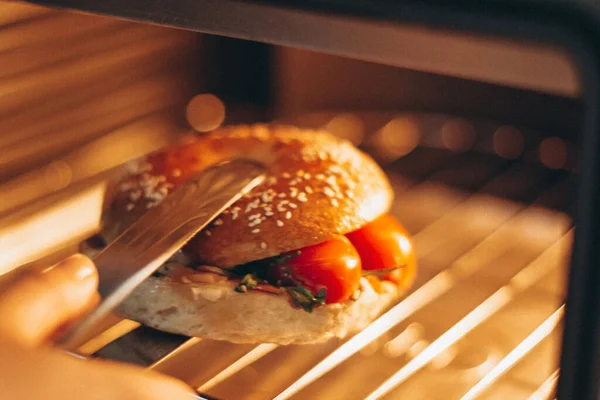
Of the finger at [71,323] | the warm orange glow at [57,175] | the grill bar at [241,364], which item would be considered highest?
the warm orange glow at [57,175]

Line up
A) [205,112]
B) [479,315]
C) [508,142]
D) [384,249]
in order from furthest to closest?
1. [205,112]
2. [508,142]
3. [479,315]
4. [384,249]

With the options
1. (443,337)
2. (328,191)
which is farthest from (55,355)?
(443,337)

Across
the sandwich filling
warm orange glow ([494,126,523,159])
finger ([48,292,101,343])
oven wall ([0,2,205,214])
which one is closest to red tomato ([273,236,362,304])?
the sandwich filling

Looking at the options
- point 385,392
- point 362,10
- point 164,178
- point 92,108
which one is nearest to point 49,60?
point 92,108

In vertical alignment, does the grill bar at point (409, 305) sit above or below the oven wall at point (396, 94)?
below

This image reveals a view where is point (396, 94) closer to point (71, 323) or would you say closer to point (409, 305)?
point (409, 305)

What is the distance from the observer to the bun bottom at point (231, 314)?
0.87 metres

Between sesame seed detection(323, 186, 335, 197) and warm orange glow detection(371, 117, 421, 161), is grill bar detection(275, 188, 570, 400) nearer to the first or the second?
sesame seed detection(323, 186, 335, 197)

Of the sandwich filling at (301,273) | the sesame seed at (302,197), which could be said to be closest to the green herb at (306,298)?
the sandwich filling at (301,273)

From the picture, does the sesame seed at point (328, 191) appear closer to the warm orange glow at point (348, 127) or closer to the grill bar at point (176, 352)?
the grill bar at point (176, 352)

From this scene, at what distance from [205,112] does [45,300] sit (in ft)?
3.54

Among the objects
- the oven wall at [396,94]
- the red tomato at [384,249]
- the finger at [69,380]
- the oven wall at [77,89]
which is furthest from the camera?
the oven wall at [396,94]

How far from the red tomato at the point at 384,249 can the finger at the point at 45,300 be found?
40 cm

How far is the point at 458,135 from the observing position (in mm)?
1554
